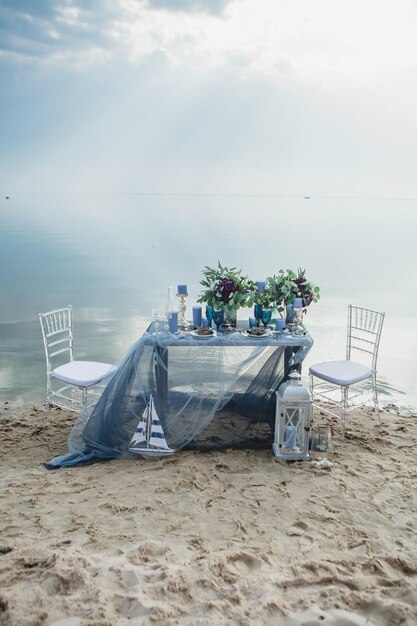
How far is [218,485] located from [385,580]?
4.32 feet

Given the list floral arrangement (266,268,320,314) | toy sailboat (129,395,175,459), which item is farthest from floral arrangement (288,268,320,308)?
toy sailboat (129,395,175,459)

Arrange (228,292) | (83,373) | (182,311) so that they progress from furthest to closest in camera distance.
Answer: (83,373) < (182,311) < (228,292)

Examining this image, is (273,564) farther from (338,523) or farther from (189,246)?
(189,246)

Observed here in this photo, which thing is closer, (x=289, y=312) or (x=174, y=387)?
(x=174, y=387)

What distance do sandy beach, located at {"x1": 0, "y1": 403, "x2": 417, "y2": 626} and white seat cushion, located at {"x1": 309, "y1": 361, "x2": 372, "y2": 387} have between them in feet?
1.62

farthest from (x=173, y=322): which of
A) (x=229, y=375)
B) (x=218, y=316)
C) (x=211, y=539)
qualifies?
(x=211, y=539)

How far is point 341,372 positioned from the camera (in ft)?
15.6

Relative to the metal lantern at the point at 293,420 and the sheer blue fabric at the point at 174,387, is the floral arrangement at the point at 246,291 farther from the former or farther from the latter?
the metal lantern at the point at 293,420

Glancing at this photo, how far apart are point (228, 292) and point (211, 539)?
2052 millimetres

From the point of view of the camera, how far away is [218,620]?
238 centimetres

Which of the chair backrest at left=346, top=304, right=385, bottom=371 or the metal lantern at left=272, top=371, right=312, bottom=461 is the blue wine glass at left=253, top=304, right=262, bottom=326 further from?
the chair backrest at left=346, top=304, right=385, bottom=371

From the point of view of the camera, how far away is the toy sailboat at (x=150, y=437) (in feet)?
13.8

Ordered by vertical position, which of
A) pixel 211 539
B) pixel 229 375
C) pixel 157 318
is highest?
pixel 157 318

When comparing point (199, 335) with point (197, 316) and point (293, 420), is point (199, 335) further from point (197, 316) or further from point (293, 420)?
point (293, 420)
